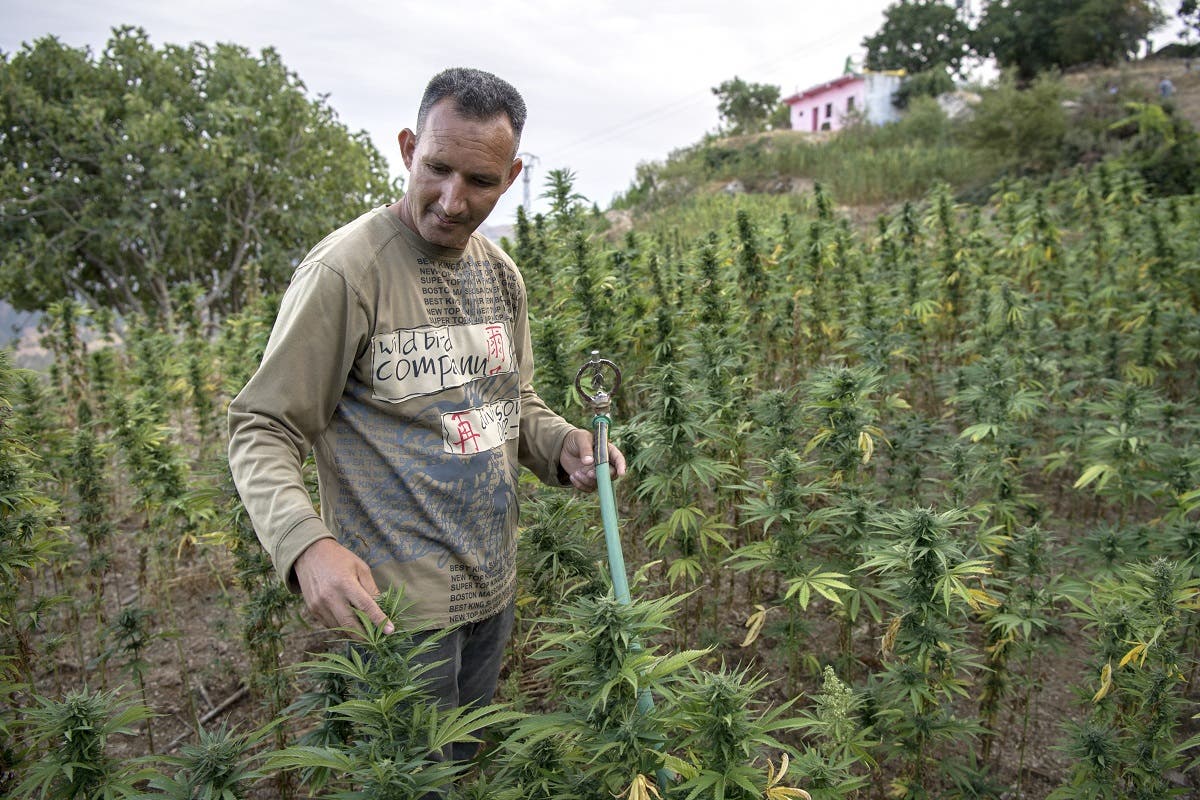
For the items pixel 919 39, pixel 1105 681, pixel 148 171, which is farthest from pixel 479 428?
pixel 919 39

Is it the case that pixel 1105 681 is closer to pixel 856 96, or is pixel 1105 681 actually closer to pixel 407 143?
pixel 407 143

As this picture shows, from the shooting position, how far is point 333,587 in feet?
3.87

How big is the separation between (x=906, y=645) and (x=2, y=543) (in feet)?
8.51

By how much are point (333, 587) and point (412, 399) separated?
459mm

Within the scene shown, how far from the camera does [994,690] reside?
2486 mm

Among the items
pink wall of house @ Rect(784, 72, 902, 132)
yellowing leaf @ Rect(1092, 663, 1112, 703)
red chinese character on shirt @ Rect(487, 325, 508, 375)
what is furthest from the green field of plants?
pink wall of house @ Rect(784, 72, 902, 132)

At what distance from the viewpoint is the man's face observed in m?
1.45

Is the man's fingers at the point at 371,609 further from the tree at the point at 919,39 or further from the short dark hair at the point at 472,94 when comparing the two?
the tree at the point at 919,39

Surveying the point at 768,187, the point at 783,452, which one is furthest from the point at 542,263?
the point at 768,187

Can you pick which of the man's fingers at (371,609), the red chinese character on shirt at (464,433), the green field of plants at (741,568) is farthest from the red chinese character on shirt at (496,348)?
the man's fingers at (371,609)

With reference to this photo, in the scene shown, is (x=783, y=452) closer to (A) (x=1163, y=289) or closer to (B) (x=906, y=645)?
(B) (x=906, y=645)

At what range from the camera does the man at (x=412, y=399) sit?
52.0 inches

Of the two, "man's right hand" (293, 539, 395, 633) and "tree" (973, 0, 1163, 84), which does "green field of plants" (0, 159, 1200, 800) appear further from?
"tree" (973, 0, 1163, 84)

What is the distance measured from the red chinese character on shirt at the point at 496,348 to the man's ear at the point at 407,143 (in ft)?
1.30
